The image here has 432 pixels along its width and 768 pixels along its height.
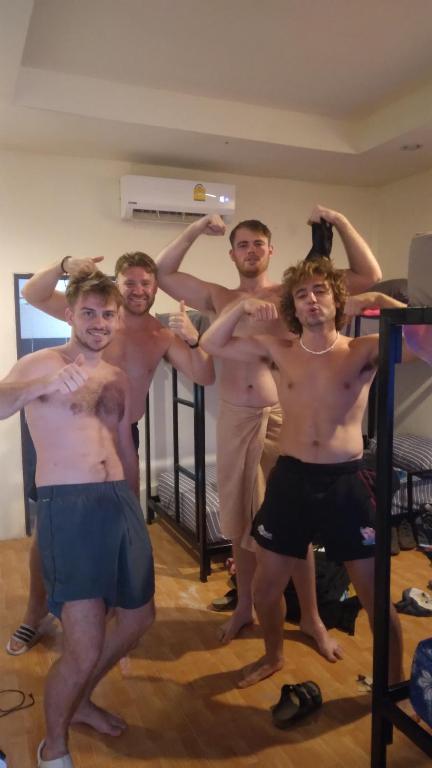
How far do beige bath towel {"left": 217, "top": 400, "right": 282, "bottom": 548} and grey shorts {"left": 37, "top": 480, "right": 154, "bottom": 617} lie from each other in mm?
754

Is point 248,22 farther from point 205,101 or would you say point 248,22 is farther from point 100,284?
point 100,284

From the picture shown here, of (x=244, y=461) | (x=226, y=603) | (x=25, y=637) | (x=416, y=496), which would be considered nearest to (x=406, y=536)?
(x=416, y=496)

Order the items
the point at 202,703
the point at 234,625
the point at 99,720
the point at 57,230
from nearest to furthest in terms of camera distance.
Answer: the point at 99,720, the point at 202,703, the point at 234,625, the point at 57,230

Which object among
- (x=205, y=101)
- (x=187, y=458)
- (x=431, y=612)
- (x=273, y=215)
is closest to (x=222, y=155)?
(x=205, y=101)

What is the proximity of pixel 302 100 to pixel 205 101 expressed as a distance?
586 mm

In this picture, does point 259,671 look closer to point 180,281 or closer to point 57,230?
point 180,281

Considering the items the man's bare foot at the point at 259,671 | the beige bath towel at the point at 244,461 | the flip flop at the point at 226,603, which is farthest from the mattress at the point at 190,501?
the man's bare foot at the point at 259,671

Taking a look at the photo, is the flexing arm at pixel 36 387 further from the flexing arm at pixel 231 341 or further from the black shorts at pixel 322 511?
the black shorts at pixel 322 511

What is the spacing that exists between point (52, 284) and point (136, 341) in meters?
0.43

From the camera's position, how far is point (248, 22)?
2.49 meters

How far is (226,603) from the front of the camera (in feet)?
9.37

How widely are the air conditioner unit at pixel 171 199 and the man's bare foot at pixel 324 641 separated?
2741mm

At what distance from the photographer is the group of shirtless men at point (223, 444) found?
5.58 feet

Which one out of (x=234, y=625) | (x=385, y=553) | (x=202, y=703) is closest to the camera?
(x=385, y=553)
